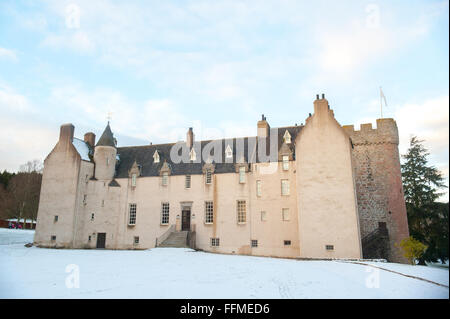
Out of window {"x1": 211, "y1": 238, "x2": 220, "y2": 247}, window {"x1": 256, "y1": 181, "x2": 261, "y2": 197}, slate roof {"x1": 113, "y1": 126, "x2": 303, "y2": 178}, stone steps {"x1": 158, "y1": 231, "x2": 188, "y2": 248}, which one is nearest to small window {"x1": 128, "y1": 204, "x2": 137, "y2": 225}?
slate roof {"x1": 113, "y1": 126, "x2": 303, "y2": 178}

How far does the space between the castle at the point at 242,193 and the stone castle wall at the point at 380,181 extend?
89mm

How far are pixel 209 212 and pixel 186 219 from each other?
8.56ft

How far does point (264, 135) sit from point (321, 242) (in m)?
13.2

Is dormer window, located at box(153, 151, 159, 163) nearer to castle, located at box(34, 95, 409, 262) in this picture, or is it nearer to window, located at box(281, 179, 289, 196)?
castle, located at box(34, 95, 409, 262)

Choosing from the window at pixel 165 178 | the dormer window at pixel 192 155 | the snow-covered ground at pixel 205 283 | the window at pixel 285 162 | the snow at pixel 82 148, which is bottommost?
the snow-covered ground at pixel 205 283

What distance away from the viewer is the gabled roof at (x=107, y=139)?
116 ft

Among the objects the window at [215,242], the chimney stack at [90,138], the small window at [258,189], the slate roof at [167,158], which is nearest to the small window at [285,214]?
the small window at [258,189]

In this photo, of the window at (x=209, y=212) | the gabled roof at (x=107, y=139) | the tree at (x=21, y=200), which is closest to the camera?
the window at (x=209, y=212)

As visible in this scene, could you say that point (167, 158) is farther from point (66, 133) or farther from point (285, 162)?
point (285, 162)

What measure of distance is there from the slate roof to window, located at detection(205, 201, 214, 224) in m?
3.45

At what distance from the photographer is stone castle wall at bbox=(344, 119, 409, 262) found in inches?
Result: 1089

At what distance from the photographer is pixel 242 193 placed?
3052 cm

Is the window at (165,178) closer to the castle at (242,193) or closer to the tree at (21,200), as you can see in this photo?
the castle at (242,193)
